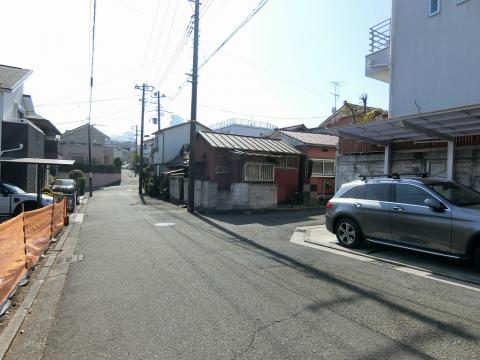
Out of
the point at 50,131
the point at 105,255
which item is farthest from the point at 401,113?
the point at 50,131

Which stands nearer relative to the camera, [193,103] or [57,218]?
[57,218]

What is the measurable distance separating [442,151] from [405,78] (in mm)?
3610

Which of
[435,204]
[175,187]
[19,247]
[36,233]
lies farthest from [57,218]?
[175,187]

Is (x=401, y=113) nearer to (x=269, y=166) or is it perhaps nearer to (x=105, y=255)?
(x=269, y=166)

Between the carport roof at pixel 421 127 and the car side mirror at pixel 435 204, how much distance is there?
Result: 7.16ft

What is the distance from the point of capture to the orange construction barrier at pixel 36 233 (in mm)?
6891

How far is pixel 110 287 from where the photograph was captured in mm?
5883

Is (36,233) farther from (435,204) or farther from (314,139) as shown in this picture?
(314,139)

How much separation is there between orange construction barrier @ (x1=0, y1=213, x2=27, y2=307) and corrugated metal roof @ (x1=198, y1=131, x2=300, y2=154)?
13.5m

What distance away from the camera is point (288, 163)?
71.3 feet

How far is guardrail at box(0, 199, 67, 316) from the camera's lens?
4918 millimetres

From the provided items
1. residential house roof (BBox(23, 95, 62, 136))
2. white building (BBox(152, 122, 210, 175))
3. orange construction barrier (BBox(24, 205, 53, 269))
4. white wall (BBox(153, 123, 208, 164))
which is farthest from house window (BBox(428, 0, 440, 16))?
white wall (BBox(153, 123, 208, 164))

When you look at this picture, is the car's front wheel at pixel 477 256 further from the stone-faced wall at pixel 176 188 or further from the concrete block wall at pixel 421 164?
the stone-faced wall at pixel 176 188

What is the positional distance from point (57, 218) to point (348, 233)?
8.89 metres
